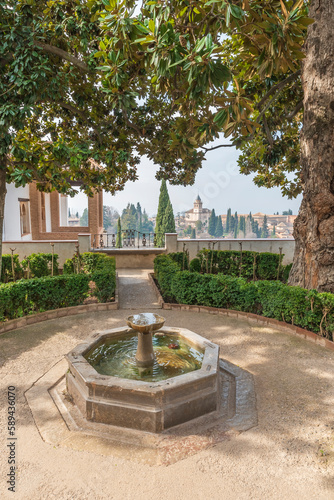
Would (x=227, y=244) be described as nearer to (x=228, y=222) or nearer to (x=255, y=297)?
(x=255, y=297)

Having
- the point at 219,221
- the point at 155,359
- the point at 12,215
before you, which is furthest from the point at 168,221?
the point at 219,221

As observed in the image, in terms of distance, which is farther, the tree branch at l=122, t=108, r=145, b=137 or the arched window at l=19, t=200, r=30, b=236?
the arched window at l=19, t=200, r=30, b=236

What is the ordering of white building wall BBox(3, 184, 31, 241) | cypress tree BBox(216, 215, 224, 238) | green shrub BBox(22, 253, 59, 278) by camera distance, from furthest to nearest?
cypress tree BBox(216, 215, 224, 238) < white building wall BBox(3, 184, 31, 241) < green shrub BBox(22, 253, 59, 278)

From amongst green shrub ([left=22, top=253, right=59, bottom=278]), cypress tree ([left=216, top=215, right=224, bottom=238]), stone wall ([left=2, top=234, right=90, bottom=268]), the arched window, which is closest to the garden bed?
green shrub ([left=22, top=253, right=59, bottom=278])

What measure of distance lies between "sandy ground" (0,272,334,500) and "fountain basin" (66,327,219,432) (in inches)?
18.4

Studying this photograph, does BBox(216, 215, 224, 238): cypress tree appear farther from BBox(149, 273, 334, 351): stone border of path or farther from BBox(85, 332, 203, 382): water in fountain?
BBox(85, 332, 203, 382): water in fountain

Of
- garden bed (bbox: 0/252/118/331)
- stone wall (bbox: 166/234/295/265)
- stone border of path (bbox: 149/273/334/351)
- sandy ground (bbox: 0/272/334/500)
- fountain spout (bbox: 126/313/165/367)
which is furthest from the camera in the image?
stone wall (bbox: 166/234/295/265)

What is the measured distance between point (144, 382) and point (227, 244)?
33.3ft

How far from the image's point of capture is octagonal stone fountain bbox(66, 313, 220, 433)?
345 cm

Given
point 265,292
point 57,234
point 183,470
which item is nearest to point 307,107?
point 265,292

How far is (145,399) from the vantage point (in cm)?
346

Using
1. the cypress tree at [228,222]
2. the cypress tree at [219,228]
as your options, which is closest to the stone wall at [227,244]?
the cypress tree at [219,228]

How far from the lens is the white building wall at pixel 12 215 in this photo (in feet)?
48.4

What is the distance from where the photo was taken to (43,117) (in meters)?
9.14
